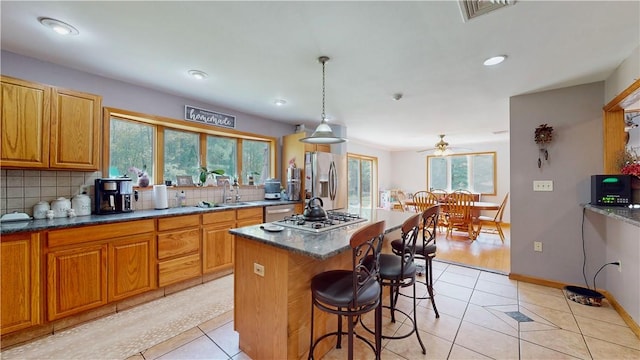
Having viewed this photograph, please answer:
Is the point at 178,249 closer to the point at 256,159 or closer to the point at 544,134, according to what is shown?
the point at 256,159

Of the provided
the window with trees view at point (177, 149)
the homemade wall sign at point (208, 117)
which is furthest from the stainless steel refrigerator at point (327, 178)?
the homemade wall sign at point (208, 117)

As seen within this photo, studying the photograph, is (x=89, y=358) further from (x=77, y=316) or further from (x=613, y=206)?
(x=613, y=206)

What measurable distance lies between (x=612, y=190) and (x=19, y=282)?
516cm

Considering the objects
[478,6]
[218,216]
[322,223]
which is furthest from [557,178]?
[218,216]

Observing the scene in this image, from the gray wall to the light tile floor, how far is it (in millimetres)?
445

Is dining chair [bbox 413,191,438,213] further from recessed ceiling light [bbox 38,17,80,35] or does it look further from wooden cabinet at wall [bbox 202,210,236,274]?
recessed ceiling light [bbox 38,17,80,35]

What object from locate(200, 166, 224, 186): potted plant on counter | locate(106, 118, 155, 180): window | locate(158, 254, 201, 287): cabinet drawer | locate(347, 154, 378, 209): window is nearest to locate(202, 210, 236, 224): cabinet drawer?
locate(158, 254, 201, 287): cabinet drawer

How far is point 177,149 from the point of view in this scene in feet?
11.6

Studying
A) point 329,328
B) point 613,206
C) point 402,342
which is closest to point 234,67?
point 329,328

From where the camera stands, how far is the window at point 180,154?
3.44 meters

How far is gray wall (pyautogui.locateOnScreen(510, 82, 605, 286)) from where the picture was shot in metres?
2.83

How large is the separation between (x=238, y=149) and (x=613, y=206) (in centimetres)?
456

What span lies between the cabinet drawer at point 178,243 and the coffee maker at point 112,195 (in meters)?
0.53

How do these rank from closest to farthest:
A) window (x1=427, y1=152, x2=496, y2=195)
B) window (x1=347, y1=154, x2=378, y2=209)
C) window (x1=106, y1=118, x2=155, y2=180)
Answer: window (x1=106, y1=118, x2=155, y2=180) → window (x1=427, y1=152, x2=496, y2=195) → window (x1=347, y1=154, x2=378, y2=209)
